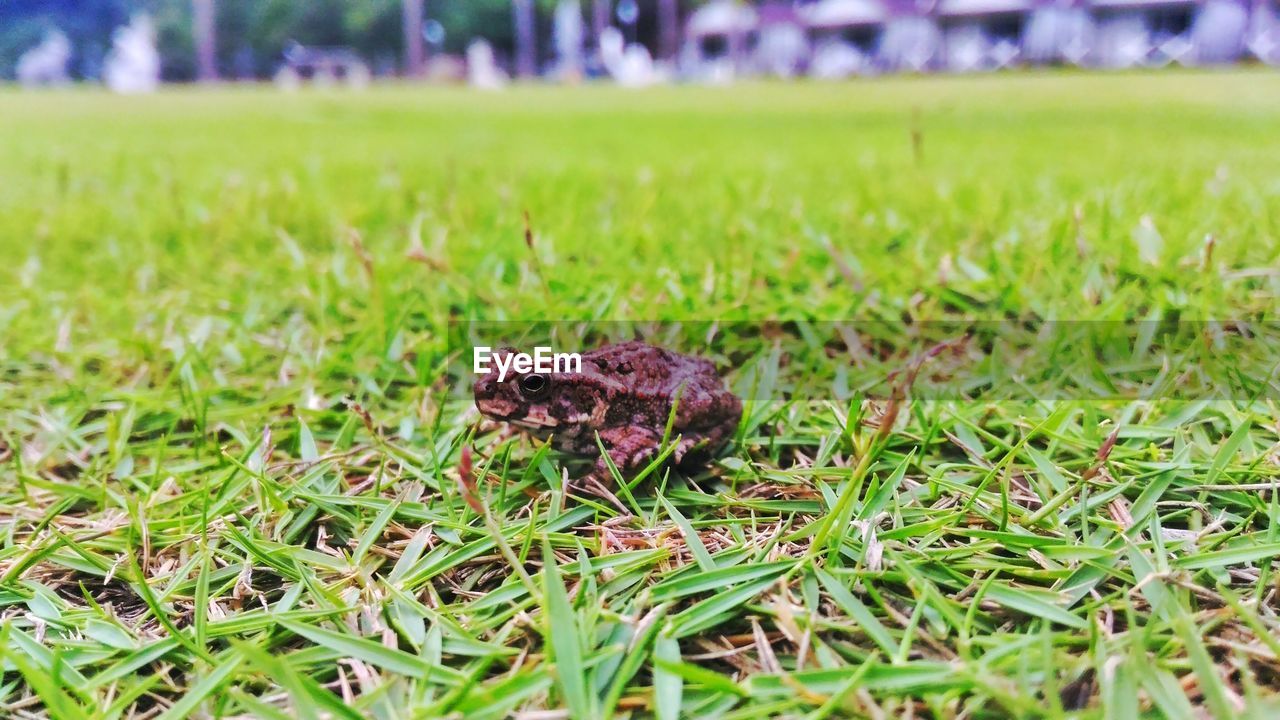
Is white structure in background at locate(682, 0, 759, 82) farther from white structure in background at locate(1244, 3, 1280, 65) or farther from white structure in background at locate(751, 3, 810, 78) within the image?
white structure in background at locate(1244, 3, 1280, 65)

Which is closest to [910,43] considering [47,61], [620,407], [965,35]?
[965,35]

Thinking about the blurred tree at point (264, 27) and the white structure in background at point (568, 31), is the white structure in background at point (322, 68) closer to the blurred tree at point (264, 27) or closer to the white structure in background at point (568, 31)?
the blurred tree at point (264, 27)

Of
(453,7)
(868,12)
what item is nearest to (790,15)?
(868,12)

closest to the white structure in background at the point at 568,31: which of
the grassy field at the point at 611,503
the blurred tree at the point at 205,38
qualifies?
the blurred tree at the point at 205,38

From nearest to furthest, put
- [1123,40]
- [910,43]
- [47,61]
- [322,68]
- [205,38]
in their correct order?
[1123,40] < [205,38] < [47,61] < [910,43] < [322,68]

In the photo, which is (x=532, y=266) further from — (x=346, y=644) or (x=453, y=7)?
(x=453, y=7)

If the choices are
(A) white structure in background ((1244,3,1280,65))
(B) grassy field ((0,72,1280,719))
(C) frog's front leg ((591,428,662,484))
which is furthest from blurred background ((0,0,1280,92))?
(C) frog's front leg ((591,428,662,484))

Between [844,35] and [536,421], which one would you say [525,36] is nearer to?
[844,35]
